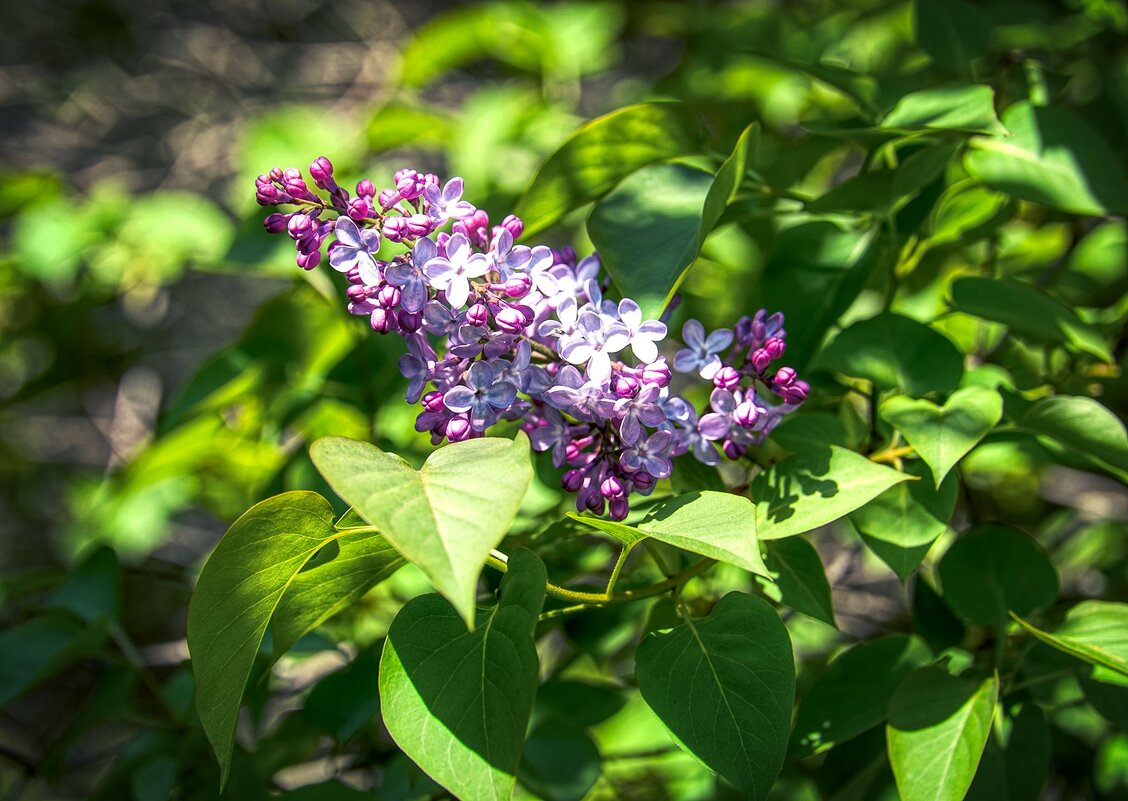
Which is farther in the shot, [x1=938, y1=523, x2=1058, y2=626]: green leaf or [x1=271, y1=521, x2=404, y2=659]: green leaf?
[x1=938, y1=523, x2=1058, y2=626]: green leaf

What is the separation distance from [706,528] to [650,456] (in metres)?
0.09

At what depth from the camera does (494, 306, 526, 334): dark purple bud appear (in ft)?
1.97

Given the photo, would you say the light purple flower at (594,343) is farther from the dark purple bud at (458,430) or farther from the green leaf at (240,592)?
the green leaf at (240,592)

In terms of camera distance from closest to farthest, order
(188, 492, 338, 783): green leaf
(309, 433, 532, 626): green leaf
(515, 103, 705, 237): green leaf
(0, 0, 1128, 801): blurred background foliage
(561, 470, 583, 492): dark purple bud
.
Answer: (309, 433, 532, 626): green leaf < (188, 492, 338, 783): green leaf < (561, 470, 583, 492): dark purple bud < (515, 103, 705, 237): green leaf < (0, 0, 1128, 801): blurred background foliage

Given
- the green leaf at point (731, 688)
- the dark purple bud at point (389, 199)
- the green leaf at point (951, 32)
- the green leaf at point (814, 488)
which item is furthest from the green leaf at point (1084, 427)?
the dark purple bud at point (389, 199)

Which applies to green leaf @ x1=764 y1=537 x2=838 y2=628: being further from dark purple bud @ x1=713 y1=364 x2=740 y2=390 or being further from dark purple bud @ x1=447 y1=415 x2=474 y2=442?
dark purple bud @ x1=447 y1=415 x2=474 y2=442

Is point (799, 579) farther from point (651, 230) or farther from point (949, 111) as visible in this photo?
point (949, 111)

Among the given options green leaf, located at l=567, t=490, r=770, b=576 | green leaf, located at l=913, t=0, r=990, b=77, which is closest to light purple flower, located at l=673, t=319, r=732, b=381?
green leaf, located at l=567, t=490, r=770, b=576

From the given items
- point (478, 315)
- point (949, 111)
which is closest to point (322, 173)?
point (478, 315)

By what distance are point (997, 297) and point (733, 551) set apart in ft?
1.28

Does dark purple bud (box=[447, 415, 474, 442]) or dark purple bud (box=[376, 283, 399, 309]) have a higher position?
dark purple bud (box=[376, 283, 399, 309])

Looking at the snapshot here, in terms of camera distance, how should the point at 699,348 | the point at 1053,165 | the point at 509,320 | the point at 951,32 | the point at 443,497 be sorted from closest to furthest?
the point at 443,497
the point at 509,320
the point at 699,348
the point at 1053,165
the point at 951,32

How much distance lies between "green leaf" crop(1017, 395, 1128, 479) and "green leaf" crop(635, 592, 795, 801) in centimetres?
Result: 29

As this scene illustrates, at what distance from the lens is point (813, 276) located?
838mm
